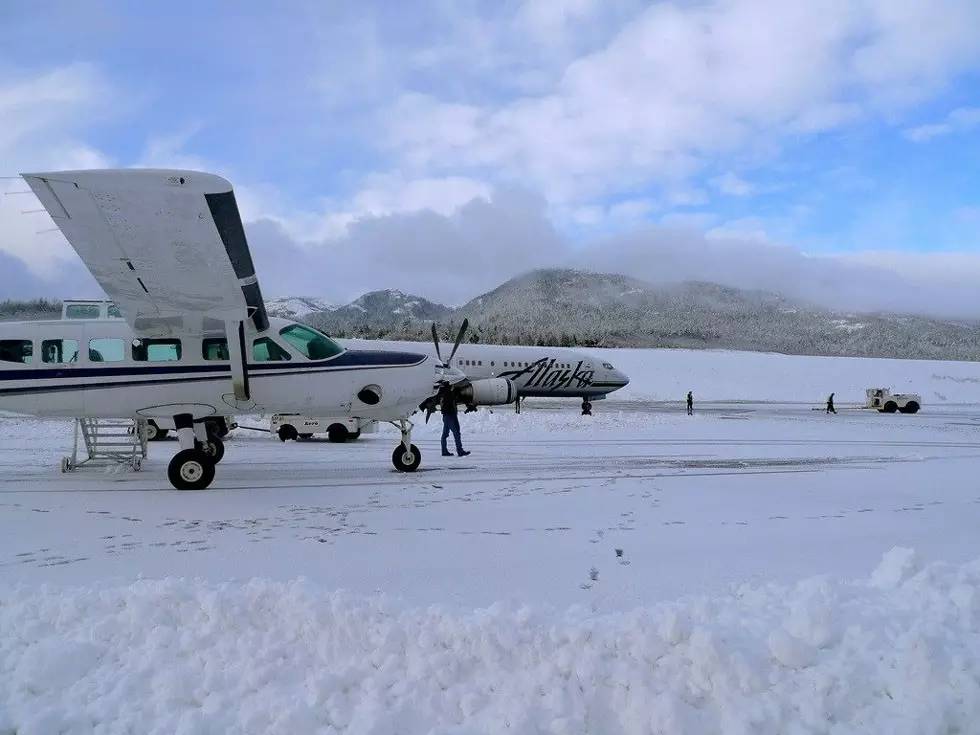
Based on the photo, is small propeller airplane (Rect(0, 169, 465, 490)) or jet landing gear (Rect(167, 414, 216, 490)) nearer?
small propeller airplane (Rect(0, 169, 465, 490))

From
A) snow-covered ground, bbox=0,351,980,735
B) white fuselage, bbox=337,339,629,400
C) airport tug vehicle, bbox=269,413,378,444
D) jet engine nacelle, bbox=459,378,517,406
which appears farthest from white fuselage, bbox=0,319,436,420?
white fuselage, bbox=337,339,629,400

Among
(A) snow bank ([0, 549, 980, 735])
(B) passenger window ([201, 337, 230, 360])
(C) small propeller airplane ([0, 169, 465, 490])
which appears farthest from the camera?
(B) passenger window ([201, 337, 230, 360])

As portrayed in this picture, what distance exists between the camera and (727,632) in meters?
3.86

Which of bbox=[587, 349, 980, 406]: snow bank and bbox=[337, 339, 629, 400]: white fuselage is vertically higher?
bbox=[337, 339, 629, 400]: white fuselage

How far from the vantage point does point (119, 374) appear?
1061cm

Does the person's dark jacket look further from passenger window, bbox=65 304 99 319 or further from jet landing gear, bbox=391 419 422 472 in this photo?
passenger window, bbox=65 304 99 319

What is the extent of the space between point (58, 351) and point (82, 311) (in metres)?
1.02

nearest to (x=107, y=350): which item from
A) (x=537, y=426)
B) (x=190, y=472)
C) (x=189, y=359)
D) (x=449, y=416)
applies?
(x=189, y=359)

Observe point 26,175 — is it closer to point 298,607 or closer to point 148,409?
point 148,409

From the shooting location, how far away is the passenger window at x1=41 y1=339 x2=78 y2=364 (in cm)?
1059

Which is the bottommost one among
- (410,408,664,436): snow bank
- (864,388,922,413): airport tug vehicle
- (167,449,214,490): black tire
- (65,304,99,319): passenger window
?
(864,388,922,413): airport tug vehicle

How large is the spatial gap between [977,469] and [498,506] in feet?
34.9

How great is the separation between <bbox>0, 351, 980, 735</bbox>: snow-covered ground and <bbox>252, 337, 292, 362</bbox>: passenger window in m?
2.17

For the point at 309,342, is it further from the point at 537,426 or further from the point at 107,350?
the point at 537,426
